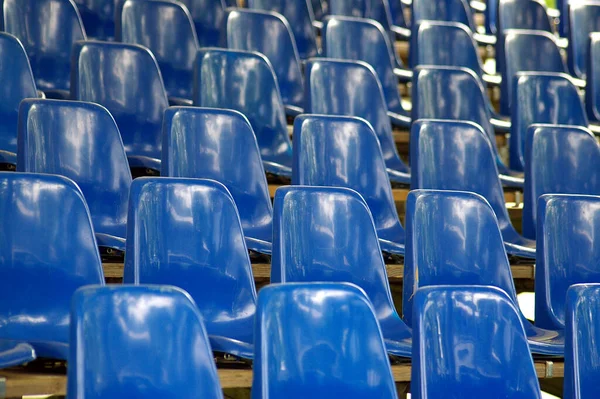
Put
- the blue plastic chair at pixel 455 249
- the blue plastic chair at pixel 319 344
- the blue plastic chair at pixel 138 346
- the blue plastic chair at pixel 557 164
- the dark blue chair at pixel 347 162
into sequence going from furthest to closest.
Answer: the blue plastic chair at pixel 557 164
the dark blue chair at pixel 347 162
the blue plastic chair at pixel 455 249
the blue plastic chair at pixel 319 344
the blue plastic chair at pixel 138 346

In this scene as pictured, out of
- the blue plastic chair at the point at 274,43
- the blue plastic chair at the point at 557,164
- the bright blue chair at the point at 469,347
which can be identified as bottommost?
the bright blue chair at the point at 469,347

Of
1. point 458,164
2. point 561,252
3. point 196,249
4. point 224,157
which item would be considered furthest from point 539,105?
point 196,249

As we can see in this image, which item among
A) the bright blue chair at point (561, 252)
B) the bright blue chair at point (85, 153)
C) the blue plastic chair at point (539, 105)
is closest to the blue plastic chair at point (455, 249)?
the bright blue chair at point (561, 252)

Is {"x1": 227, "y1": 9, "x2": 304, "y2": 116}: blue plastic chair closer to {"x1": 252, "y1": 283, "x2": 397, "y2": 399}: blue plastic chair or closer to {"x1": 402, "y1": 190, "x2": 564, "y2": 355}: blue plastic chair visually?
{"x1": 402, "y1": 190, "x2": 564, "y2": 355}: blue plastic chair

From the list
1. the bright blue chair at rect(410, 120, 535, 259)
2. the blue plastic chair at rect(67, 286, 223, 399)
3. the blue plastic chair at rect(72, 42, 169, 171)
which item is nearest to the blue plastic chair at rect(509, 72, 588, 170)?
the bright blue chair at rect(410, 120, 535, 259)

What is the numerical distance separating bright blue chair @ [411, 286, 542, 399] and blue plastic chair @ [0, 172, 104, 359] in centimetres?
61

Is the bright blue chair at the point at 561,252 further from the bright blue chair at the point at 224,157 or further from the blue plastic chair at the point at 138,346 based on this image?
the blue plastic chair at the point at 138,346

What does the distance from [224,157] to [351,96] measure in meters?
0.80

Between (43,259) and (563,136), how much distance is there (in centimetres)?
156

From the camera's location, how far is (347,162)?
8.70 ft

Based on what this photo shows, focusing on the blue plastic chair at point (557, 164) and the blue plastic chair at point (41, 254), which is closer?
the blue plastic chair at point (41, 254)

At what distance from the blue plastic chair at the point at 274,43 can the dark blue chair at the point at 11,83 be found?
3.06ft

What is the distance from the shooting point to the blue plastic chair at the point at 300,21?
415 cm

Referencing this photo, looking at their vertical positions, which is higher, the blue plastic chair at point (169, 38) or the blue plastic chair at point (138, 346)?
the blue plastic chair at point (169, 38)
